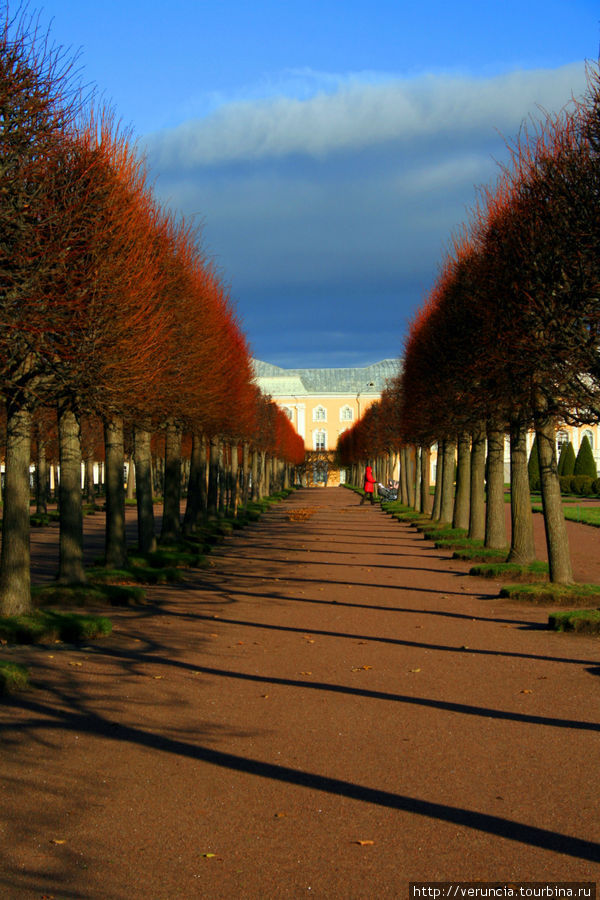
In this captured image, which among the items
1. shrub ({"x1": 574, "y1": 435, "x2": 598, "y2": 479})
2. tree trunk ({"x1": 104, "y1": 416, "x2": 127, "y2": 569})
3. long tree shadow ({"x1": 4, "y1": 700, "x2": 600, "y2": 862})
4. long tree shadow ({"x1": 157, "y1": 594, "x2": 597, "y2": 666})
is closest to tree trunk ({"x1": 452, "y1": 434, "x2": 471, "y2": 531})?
tree trunk ({"x1": 104, "y1": 416, "x2": 127, "y2": 569})

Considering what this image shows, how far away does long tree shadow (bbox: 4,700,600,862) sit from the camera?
17.1 feet

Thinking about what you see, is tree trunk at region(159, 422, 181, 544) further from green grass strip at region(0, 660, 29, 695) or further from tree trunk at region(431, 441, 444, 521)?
green grass strip at region(0, 660, 29, 695)

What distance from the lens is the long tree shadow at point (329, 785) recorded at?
5.21 metres

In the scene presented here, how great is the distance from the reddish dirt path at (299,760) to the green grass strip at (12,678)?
A: 0.15 m

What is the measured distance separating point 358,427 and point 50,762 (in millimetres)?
78860

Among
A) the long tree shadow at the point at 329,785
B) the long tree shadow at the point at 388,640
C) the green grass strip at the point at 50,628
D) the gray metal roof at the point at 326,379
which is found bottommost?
the long tree shadow at the point at 388,640

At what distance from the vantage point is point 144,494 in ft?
70.7

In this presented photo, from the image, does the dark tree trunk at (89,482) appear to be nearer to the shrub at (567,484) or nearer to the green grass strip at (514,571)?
the green grass strip at (514,571)

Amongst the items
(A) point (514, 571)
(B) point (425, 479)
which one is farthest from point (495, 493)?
(B) point (425, 479)

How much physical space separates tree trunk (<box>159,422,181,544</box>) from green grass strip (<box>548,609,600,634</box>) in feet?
42.7

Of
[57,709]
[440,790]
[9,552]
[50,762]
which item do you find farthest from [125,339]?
[440,790]

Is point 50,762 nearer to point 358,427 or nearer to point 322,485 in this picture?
point 358,427

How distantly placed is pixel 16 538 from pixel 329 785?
7458 mm

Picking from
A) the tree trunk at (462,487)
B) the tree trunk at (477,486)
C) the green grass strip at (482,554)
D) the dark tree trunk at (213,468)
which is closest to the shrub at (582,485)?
the dark tree trunk at (213,468)
